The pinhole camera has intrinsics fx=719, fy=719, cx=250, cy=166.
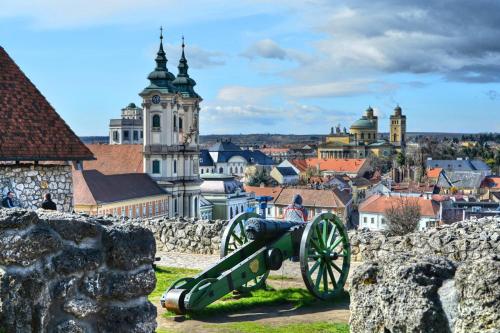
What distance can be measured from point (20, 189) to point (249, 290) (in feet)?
13.8

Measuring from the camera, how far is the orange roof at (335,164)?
5315 inches

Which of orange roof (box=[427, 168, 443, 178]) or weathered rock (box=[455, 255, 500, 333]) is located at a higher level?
orange roof (box=[427, 168, 443, 178])

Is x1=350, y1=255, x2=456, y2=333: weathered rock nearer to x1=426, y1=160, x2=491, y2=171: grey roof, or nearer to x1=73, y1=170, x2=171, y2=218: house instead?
x1=73, y1=170, x2=171, y2=218: house

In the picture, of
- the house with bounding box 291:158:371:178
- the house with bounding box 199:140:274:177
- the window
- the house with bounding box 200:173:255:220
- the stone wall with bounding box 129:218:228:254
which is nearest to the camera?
the stone wall with bounding box 129:218:228:254

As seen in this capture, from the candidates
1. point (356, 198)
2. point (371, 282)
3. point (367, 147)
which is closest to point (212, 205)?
point (356, 198)

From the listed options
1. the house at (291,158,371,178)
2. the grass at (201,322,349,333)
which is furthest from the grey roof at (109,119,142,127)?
the grass at (201,322,349,333)

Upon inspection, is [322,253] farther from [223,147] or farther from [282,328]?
[223,147]

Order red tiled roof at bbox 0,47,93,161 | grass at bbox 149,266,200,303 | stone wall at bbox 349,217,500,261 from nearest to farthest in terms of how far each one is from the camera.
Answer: stone wall at bbox 349,217,500,261 → grass at bbox 149,266,200,303 → red tiled roof at bbox 0,47,93,161

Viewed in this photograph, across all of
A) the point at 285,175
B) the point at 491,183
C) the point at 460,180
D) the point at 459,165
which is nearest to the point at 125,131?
the point at 285,175

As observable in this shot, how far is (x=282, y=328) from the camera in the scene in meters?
8.46

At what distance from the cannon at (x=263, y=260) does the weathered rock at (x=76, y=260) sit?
3.99 meters

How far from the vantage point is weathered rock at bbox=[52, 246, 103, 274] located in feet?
14.8

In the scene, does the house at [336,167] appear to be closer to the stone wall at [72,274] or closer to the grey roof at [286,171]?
the grey roof at [286,171]

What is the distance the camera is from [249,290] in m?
10.5
